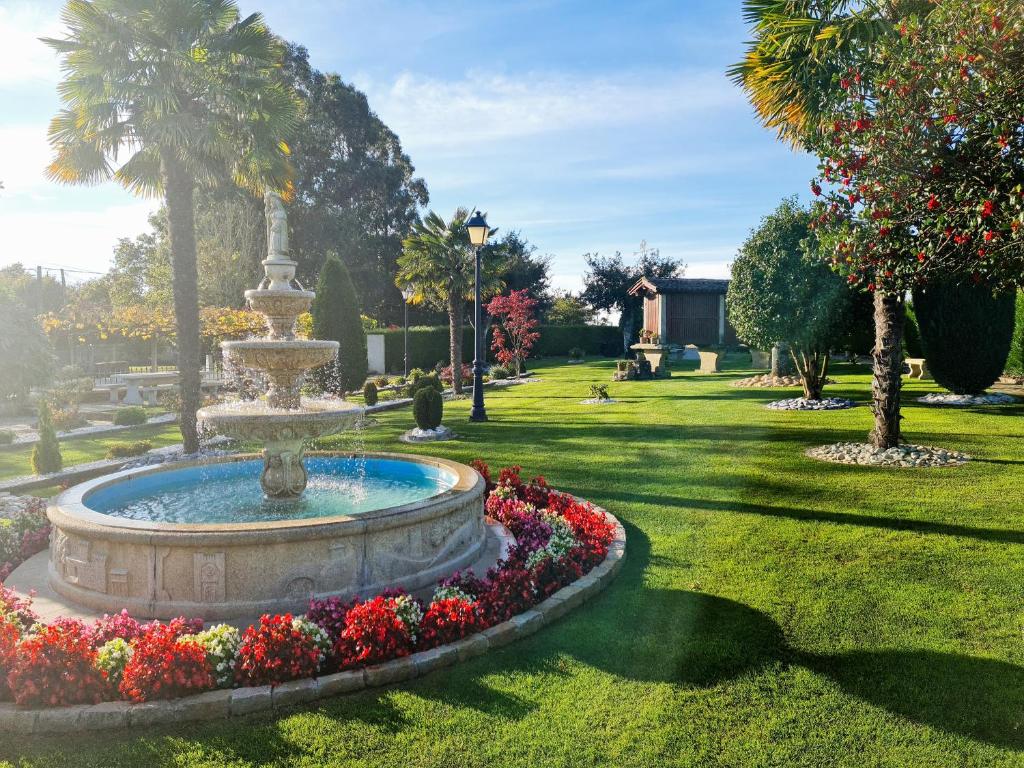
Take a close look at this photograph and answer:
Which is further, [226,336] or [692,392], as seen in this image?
[226,336]

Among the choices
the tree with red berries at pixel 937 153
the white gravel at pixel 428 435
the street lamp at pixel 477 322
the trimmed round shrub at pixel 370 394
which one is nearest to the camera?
the tree with red berries at pixel 937 153

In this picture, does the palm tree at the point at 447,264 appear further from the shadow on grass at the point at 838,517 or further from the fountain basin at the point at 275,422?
the fountain basin at the point at 275,422

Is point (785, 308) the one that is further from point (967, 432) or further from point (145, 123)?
point (145, 123)

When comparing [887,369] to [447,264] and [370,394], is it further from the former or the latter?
[447,264]

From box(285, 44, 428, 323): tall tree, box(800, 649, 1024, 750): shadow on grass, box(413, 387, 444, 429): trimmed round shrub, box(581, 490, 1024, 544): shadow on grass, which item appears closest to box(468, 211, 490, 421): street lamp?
box(413, 387, 444, 429): trimmed round shrub

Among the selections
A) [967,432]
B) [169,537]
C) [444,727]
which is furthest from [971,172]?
[967,432]

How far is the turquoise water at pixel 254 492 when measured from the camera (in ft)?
25.6

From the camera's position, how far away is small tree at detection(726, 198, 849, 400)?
1833 cm

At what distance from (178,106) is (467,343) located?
29.7m

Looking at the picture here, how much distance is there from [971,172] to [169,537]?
24.5 feet

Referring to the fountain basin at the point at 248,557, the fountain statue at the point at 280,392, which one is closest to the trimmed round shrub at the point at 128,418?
the fountain statue at the point at 280,392

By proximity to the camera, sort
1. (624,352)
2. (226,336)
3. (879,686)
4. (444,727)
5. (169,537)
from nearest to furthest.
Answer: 1. (444,727)
2. (879,686)
3. (169,537)
4. (226,336)
5. (624,352)

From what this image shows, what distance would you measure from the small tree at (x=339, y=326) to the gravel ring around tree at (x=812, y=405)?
14024 millimetres

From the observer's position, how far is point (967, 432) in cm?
1422
